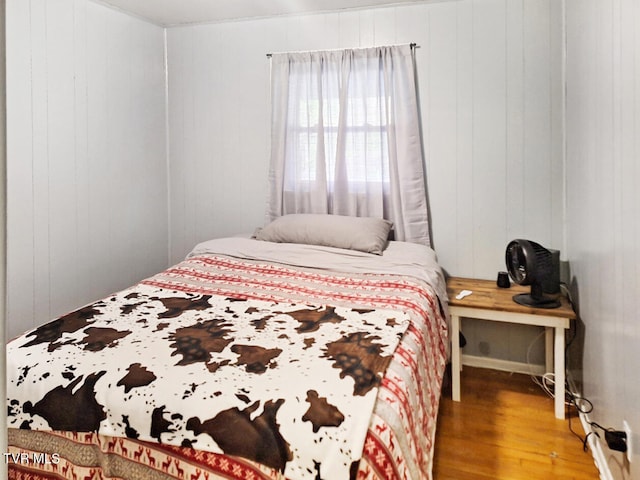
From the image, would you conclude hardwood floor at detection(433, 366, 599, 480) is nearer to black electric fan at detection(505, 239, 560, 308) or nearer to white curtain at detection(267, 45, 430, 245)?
black electric fan at detection(505, 239, 560, 308)

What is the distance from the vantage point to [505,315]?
245 cm

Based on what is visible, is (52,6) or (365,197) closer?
(52,6)

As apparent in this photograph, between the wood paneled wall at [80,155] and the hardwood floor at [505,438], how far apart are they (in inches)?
97.3

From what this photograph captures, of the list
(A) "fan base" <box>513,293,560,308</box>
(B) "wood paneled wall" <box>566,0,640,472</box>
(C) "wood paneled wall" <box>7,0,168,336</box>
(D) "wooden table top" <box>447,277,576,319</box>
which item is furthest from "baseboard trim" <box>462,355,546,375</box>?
(C) "wood paneled wall" <box>7,0,168,336</box>

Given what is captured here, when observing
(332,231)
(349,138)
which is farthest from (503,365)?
(349,138)

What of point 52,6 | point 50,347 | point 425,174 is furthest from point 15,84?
point 425,174

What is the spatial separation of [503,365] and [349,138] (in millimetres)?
1876

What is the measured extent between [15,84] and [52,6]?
593 mm

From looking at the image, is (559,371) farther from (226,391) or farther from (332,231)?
(226,391)

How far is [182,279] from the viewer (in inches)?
93.0

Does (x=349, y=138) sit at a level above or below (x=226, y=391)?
above

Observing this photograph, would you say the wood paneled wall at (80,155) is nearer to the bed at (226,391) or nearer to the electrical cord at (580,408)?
the bed at (226,391)

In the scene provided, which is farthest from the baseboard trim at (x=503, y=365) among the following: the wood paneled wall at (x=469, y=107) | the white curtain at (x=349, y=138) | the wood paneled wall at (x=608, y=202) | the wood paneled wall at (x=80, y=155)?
the wood paneled wall at (x=80, y=155)

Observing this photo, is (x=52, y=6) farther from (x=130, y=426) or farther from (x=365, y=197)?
(x=130, y=426)
